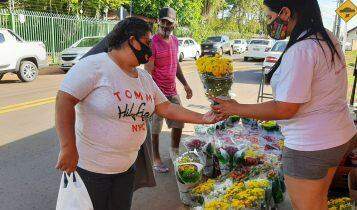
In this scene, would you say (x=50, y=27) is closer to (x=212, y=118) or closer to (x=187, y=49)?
(x=187, y=49)

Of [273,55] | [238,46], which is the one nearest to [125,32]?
[273,55]

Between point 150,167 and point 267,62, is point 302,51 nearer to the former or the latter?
point 150,167

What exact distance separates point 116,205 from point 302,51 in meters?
1.53

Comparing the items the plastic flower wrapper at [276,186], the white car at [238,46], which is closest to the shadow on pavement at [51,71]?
the plastic flower wrapper at [276,186]

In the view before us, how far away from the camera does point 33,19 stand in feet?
62.5

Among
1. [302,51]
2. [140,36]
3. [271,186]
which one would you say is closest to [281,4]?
[302,51]

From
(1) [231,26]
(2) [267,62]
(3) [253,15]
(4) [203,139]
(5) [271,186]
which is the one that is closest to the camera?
(5) [271,186]

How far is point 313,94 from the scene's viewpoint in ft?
7.47

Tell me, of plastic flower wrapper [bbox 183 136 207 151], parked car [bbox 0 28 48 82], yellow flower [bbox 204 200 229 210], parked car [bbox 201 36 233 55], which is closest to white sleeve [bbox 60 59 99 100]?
yellow flower [bbox 204 200 229 210]

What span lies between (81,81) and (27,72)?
12569mm

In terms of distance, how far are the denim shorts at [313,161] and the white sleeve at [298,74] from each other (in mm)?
340

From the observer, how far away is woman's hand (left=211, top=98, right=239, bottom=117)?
265 centimetres

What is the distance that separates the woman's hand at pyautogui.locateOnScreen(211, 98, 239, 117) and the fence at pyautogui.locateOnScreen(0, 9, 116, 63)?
17.0 metres

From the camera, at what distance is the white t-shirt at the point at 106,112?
2354 mm
